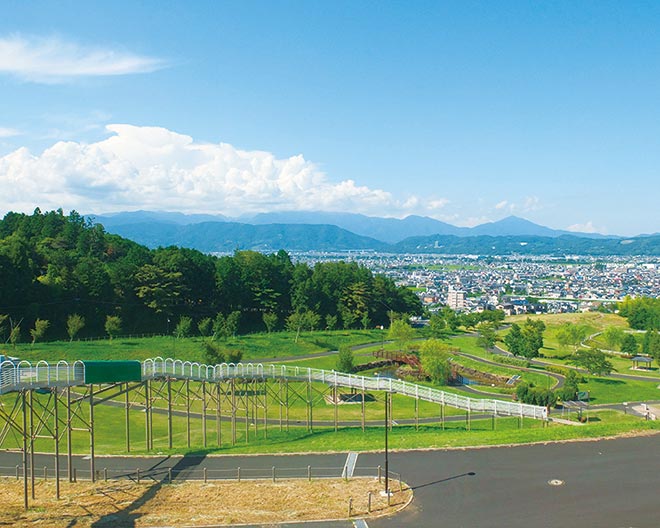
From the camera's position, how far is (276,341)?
269 feet

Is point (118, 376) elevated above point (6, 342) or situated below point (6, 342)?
above

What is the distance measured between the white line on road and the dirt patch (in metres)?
Result: 1.06

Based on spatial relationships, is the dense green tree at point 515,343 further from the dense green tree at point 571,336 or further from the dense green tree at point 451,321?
the dense green tree at point 451,321

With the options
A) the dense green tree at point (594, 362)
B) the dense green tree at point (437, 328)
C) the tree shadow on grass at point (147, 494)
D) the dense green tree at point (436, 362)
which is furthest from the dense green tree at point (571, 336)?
the tree shadow on grass at point (147, 494)

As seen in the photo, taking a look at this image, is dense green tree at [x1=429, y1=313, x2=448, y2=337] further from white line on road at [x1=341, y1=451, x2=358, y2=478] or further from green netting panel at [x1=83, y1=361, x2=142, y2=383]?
green netting panel at [x1=83, y1=361, x2=142, y2=383]

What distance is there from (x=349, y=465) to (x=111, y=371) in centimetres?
1421

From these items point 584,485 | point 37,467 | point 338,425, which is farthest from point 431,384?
point 37,467

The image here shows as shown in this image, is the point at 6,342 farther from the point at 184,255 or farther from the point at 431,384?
the point at 431,384

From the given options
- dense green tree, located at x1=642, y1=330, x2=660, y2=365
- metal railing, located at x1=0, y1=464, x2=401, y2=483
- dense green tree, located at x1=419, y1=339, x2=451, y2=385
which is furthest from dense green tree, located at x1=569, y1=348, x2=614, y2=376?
metal railing, located at x1=0, y1=464, x2=401, y2=483

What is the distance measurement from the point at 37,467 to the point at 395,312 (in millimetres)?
88194

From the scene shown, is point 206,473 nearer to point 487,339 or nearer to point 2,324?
point 2,324

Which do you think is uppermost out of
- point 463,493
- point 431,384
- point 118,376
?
point 118,376

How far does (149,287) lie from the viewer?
86.4 meters

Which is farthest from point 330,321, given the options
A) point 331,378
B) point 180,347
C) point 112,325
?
point 331,378
